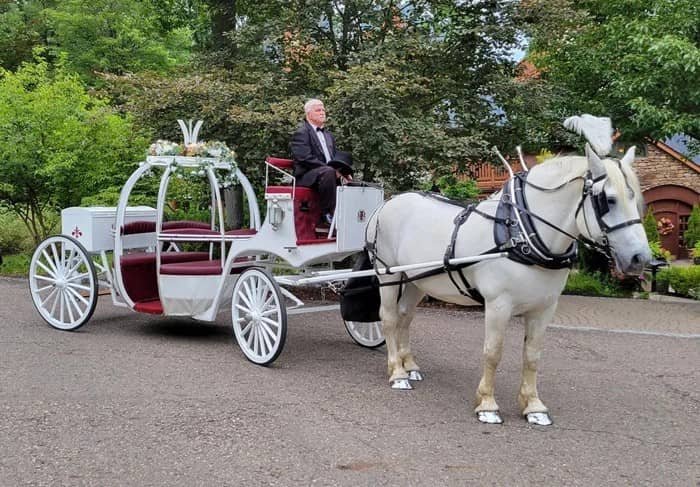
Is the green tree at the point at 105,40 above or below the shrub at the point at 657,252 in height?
above

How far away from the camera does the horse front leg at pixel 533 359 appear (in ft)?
16.6

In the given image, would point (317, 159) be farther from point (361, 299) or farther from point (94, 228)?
point (94, 228)

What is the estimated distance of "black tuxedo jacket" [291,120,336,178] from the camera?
21.9ft

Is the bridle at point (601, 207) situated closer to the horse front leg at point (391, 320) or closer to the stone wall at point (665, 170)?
the horse front leg at point (391, 320)

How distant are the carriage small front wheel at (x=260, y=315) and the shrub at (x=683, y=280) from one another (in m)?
8.85

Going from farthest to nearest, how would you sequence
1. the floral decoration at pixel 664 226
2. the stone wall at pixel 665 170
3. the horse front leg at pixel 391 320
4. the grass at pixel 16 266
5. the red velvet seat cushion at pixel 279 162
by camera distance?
the stone wall at pixel 665 170
the floral decoration at pixel 664 226
the grass at pixel 16 266
the red velvet seat cushion at pixel 279 162
the horse front leg at pixel 391 320

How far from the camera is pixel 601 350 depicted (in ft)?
25.9

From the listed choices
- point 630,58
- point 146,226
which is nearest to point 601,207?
point 146,226

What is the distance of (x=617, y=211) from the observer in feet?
14.5

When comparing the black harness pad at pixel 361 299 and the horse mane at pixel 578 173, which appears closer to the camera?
the horse mane at pixel 578 173

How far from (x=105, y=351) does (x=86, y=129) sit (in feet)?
20.8

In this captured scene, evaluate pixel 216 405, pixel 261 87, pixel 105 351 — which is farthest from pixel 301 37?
pixel 216 405

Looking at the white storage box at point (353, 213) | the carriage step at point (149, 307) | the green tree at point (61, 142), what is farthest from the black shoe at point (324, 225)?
the green tree at point (61, 142)

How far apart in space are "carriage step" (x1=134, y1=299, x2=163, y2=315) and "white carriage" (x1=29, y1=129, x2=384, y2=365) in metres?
0.01
